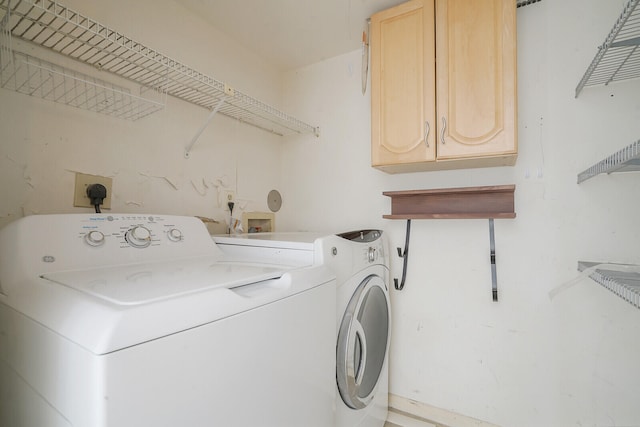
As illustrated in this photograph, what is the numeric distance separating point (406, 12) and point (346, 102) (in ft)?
2.07

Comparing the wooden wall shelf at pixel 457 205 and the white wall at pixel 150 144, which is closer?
the white wall at pixel 150 144

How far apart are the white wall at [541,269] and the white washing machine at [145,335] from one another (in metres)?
0.91

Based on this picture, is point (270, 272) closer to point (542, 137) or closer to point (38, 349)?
point (38, 349)

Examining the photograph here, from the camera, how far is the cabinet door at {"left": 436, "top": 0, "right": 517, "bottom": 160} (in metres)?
1.24

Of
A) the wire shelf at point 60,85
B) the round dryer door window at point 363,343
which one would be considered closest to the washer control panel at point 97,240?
the wire shelf at point 60,85

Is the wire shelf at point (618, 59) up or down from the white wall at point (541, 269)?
up

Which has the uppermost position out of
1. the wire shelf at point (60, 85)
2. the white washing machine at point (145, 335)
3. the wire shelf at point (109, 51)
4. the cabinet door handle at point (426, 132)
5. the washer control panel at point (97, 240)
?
the wire shelf at point (109, 51)

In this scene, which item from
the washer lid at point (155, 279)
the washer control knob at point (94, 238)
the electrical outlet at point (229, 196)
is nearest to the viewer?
the washer lid at point (155, 279)

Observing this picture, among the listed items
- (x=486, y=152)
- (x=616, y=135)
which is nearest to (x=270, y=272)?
(x=486, y=152)

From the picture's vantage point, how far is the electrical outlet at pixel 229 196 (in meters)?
1.73

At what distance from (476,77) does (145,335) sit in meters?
1.49

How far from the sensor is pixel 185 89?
4.58ft

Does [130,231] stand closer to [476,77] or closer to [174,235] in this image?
[174,235]

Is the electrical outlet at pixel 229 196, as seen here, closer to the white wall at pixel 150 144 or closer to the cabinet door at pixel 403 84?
the white wall at pixel 150 144
